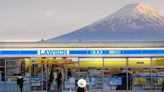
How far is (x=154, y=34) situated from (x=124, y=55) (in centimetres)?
5103

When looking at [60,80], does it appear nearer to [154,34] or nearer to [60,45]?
[60,45]

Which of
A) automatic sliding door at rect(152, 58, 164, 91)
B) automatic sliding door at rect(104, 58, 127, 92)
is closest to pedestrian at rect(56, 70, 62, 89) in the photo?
automatic sliding door at rect(104, 58, 127, 92)

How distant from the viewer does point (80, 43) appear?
36.7m

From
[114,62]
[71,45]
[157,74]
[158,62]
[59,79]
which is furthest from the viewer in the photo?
[157,74]

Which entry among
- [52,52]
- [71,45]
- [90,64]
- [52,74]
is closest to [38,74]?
[52,74]

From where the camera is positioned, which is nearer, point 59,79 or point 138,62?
point 59,79

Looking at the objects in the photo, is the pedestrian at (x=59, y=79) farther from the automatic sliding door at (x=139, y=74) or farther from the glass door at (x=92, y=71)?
the automatic sliding door at (x=139, y=74)

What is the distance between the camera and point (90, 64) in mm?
37656

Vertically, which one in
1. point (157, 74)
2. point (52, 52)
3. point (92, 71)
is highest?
point (52, 52)

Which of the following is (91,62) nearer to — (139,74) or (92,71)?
(92,71)

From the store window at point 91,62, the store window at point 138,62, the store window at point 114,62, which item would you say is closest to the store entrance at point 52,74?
the store window at point 91,62

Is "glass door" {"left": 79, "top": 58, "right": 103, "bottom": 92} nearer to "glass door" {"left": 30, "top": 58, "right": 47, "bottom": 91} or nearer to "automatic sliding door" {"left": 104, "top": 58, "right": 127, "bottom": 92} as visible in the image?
"automatic sliding door" {"left": 104, "top": 58, "right": 127, "bottom": 92}

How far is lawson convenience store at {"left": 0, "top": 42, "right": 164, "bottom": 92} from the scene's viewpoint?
36.7 metres

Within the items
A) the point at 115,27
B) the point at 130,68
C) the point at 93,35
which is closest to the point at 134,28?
the point at 115,27
